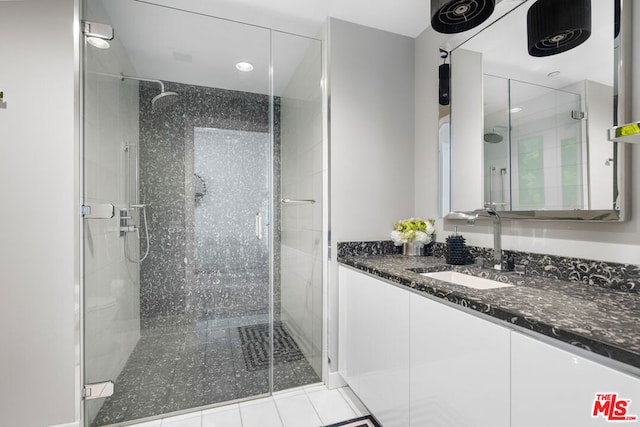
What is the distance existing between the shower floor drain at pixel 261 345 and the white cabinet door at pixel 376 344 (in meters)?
0.39

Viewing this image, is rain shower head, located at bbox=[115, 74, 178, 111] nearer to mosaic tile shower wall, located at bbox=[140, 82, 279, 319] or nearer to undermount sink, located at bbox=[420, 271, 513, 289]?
mosaic tile shower wall, located at bbox=[140, 82, 279, 319]

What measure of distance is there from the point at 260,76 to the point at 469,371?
189 centimetres

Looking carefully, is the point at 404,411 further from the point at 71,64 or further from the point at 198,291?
the point at 71,64

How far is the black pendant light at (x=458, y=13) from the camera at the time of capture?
4.03 feet

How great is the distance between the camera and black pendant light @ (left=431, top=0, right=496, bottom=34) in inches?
48.3

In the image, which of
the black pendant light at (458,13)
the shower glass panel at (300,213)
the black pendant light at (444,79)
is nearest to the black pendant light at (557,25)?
the black pendant light at (458,13)

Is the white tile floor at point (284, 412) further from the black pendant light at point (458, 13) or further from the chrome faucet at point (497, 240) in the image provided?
the black pendant light at point (458, 13)

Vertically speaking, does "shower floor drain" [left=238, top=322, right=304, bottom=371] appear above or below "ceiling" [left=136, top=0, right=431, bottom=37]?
below

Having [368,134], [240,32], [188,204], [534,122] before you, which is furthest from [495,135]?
[188,204]

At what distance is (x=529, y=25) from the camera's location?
1477 millimetres

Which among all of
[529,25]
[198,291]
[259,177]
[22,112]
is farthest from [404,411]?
[22,112]

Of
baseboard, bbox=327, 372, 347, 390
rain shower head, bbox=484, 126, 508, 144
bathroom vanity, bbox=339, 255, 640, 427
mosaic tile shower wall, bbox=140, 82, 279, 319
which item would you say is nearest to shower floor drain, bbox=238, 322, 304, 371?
mosaic tile shower wall, bbox=140, 82, 279, 319

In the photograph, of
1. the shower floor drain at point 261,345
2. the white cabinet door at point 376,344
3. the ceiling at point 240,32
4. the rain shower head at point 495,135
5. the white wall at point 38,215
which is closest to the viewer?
the white cabinet door at point 376,344

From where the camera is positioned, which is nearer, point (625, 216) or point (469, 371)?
point (469, 371)
